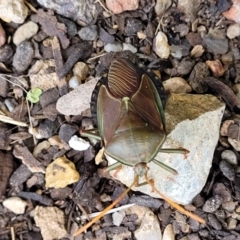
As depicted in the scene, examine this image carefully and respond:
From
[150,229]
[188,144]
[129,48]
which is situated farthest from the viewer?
[129,48]

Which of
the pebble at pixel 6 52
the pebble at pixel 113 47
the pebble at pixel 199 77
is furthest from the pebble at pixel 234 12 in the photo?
the pebble at pixel 6 52

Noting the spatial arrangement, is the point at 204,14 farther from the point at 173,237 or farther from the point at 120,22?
the point at 173,237

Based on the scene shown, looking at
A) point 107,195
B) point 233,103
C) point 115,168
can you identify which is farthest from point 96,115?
point 233,103

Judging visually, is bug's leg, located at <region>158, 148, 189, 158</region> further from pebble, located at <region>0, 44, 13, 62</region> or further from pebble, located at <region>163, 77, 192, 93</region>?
pebble, located at <region>0, 44, 13, 62</region>

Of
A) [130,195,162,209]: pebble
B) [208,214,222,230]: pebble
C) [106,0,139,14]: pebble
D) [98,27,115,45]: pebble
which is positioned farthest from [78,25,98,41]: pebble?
[208,214,222,230]: pebble

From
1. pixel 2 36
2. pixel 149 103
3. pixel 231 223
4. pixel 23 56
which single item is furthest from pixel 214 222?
pixel 2 36

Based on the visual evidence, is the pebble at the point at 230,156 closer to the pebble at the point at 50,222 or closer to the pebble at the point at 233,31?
the pebble at the point at 233,31

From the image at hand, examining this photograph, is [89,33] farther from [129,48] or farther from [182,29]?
[182,29]
